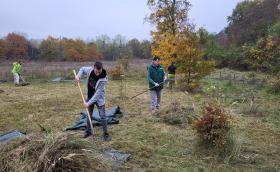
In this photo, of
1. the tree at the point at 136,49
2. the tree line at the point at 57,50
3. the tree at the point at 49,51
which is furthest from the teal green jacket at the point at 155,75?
the tree at the point at 136,49

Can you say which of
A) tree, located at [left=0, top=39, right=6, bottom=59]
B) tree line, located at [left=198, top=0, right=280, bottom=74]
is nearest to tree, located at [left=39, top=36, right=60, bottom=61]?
tree, located at [left=0, top=39, right=6, bottom=59]

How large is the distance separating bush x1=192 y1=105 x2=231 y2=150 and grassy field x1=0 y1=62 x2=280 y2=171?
21cm

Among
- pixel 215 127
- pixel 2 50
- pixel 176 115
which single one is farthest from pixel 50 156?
pixel 2 50

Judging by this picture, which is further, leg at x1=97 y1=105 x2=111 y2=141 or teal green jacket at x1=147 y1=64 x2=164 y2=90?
teal green jacket at x1=147 y1=64 x2=164 y2=90

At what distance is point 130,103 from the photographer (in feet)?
37.3

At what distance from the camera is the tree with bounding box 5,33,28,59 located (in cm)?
4322

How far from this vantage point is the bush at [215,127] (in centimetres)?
594

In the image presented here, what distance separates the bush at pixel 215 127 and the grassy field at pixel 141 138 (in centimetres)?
21

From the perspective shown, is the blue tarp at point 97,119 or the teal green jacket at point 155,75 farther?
the teal green jacket at point 155,75

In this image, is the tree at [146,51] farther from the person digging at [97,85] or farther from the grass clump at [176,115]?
the person digging at [97,85]

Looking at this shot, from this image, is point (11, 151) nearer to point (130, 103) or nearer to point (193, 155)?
point (193, 155)

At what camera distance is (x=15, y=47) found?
43.9 m

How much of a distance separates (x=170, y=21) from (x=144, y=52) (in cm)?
2916

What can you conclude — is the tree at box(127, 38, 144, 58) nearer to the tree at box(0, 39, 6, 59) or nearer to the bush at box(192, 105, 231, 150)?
the tree at box(0, 39, 6, 59)
